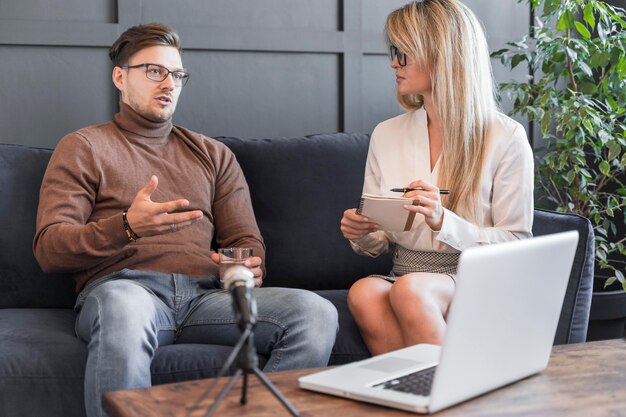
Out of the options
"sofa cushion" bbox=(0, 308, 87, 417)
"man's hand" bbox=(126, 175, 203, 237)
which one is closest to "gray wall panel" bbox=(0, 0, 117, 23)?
"man's hand" bbox=(126, 175, 203, 237)

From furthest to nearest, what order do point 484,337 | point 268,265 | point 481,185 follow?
point 268,265 → point 481,185 → point 484,337

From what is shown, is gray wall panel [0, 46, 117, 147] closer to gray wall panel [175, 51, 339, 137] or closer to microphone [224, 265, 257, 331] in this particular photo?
gray wall panel [175, 51, 339, 137]

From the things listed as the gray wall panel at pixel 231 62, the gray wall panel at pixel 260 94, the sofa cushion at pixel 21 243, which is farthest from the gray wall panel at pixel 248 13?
the sofa cushion at pixel 21 243

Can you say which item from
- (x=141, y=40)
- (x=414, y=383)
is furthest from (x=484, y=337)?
(x=141, y=40)

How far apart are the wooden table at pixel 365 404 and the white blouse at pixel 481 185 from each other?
72cm

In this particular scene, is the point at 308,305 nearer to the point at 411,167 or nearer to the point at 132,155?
the point at 411,167

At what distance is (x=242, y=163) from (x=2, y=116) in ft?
2.62

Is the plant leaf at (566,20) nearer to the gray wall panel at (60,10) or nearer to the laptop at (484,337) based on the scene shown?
the gray wall panel at (60,10)

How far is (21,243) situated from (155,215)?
635 millimetres

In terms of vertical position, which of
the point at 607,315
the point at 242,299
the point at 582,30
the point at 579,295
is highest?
the point at 582,30

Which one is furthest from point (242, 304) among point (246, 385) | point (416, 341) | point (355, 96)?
point (355, 96)

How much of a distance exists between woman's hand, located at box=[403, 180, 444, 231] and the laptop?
0.63 meters

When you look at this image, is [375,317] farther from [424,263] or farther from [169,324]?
[169,324]

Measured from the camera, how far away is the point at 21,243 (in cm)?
254
